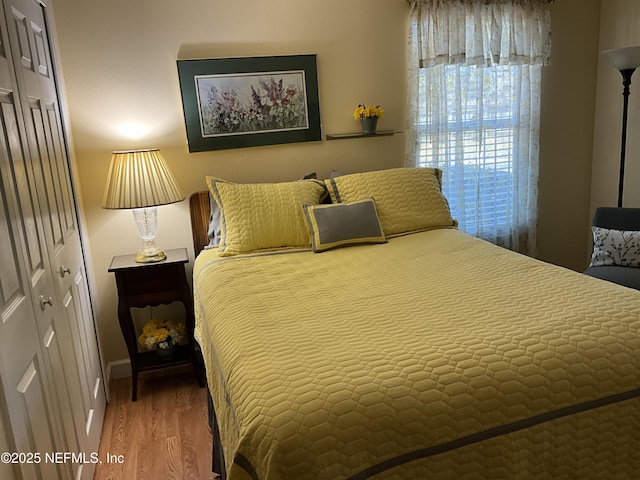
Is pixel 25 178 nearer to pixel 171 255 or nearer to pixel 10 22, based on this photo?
pixel 10 22

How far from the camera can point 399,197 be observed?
9.52 feet

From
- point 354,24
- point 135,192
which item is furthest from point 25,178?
point 354,24

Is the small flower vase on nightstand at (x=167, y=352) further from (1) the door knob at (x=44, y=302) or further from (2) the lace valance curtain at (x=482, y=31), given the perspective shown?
(2) the lace valance curtain at (x=482, y=31)

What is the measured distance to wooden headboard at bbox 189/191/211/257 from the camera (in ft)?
10.2

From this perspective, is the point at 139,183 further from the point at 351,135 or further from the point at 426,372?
the point at 426,372

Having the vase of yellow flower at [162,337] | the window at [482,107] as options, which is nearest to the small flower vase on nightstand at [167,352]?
the vase of yellow flower at [162,337]

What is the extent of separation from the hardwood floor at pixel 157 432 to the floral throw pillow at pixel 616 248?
243cm

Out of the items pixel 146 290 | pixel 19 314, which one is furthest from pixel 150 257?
pixel 19 314

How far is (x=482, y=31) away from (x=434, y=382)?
2.77 metres

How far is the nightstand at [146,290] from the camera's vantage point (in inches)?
110

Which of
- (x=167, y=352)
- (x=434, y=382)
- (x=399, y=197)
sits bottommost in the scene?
(x=167, y=352)

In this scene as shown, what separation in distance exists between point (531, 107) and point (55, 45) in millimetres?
2994

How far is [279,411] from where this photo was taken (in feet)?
4.10

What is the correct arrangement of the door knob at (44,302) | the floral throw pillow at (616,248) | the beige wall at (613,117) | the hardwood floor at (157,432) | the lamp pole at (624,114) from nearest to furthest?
1. the door knob at (44,302)
2. the hardwood floor at (157,432)
3. the floral throw pillow at (616,248)
4. the lamp pole at (624,114)
5. the beige wall at (613,117)
